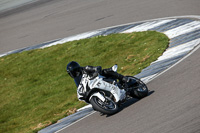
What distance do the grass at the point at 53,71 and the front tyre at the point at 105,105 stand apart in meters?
2.09

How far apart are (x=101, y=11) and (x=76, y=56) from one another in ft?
21.5

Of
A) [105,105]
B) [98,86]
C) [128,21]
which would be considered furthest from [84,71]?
[128,21]

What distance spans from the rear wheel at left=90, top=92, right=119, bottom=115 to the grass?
209 cm

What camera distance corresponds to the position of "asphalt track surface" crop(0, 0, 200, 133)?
273 inches

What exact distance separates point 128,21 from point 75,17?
5.08 m

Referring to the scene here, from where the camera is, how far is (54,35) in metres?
19.2

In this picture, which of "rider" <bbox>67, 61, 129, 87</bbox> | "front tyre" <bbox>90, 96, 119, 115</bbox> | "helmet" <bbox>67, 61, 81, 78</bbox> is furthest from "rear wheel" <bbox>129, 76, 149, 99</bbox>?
"helmet" <bbox>67, 61, 81, 78</bbox>

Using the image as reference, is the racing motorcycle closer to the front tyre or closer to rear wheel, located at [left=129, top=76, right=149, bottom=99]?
the front tyre

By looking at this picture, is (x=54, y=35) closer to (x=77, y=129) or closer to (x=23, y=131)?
(x=23, y=131)

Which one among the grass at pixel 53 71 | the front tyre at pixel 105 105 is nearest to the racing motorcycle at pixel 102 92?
the front tyre at pixel 105 105

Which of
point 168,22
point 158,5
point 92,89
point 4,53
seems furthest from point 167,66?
point 4,53

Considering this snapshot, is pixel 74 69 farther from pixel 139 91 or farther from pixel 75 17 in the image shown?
pixel 75 17

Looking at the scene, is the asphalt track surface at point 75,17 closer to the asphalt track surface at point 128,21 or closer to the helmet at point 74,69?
the asphalt track surface at point 128,21

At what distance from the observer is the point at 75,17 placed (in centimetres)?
2147
